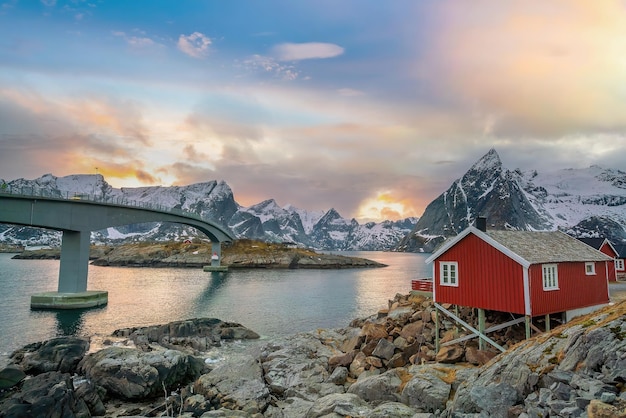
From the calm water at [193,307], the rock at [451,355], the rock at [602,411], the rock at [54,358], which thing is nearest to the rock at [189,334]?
the calm water at [193,307]

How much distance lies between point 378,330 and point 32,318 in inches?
1370

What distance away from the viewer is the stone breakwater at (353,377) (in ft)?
32.0

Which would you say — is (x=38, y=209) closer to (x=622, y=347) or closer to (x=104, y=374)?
(x=104, y=374)

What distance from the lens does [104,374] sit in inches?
728

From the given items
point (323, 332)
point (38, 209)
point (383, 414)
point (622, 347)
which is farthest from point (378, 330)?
point (38, 209)

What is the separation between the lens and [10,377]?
17.9 metres

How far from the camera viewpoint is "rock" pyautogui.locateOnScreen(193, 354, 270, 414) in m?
16.2

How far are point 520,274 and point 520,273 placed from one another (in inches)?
2.0

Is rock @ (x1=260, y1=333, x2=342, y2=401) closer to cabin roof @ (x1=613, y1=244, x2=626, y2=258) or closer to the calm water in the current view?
the calm water

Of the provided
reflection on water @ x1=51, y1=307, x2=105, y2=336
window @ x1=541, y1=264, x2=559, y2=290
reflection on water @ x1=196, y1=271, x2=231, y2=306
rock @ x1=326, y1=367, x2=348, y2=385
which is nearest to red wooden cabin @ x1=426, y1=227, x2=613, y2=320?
window @ x1=541, y1=264, x2=559, y2=290

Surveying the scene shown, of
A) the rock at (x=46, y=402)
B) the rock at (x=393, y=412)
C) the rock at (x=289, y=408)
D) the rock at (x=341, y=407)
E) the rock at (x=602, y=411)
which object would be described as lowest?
the rock at (x=289, y=408)

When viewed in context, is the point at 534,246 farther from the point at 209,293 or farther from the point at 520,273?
the point at 209,293

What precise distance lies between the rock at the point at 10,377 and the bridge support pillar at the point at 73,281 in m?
28.2

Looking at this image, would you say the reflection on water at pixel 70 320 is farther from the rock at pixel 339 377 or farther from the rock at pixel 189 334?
the rock at pixel 339 377
